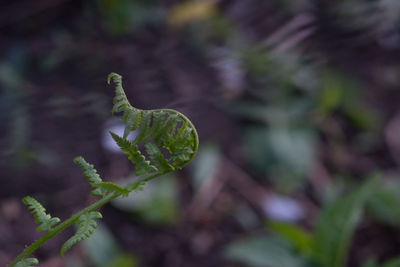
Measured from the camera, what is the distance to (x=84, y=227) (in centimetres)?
39

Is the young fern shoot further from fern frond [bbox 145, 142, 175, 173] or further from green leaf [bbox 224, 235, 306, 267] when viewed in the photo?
green leaf [bbox 224, 235, 306, 267]

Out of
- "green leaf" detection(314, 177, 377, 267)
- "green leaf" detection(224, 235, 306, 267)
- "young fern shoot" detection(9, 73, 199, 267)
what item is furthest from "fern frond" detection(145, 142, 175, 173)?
"green leaf" detection(224, 235, 306, 267)

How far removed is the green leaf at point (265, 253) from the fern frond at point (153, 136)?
0.84 metres

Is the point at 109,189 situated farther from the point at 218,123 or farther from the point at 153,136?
the point at 218,123

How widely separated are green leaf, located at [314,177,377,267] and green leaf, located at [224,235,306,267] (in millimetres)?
134

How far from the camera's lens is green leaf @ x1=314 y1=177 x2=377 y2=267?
98 cm

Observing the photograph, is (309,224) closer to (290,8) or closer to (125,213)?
(125,213)

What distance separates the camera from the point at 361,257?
57.9 inches

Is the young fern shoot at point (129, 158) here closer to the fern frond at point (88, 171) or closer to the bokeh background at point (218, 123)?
the fern frond at point (88, 171)

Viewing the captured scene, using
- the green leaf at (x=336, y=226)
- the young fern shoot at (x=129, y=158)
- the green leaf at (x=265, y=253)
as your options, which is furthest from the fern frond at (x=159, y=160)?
the green leaf at (x=265, y=253)

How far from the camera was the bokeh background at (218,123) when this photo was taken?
1393 mm

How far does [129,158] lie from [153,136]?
34mm

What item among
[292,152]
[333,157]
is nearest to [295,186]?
[292,152]

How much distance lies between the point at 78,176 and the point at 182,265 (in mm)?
494
